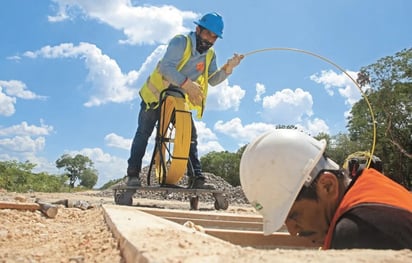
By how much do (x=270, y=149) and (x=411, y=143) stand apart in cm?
3131

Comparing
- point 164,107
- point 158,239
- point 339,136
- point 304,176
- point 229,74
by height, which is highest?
point 339,136

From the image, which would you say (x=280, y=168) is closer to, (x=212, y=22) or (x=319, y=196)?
(x=319, y=196)

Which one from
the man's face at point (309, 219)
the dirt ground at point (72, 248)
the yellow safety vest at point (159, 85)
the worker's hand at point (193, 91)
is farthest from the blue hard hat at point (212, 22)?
the man's face at point (309, 219)

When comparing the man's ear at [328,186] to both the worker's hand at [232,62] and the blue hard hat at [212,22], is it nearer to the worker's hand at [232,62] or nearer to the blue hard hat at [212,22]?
the worker's hand at [232,62]

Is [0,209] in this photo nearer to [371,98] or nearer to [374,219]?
[374,219]

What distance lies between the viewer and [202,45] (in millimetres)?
6469

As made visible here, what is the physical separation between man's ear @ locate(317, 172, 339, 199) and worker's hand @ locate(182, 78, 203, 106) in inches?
154

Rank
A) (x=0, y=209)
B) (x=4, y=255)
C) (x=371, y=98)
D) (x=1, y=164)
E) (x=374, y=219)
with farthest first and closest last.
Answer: (x=371, y=98)
(x=1, y=164)
(x=0, y=209)
(x=4, y=255)
(x=374, y=219)

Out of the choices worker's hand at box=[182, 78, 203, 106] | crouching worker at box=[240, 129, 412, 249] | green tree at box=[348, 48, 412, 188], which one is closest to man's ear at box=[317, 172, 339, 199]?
crouching worker at box=[240, 129, 412, 249]

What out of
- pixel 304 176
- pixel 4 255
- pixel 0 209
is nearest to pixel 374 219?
pixel 304 176

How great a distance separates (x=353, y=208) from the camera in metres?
1.93

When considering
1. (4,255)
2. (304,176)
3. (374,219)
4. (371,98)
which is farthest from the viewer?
(371,98)

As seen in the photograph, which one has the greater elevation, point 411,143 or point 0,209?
point 411,143

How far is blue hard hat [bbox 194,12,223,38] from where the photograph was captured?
6.25 m
